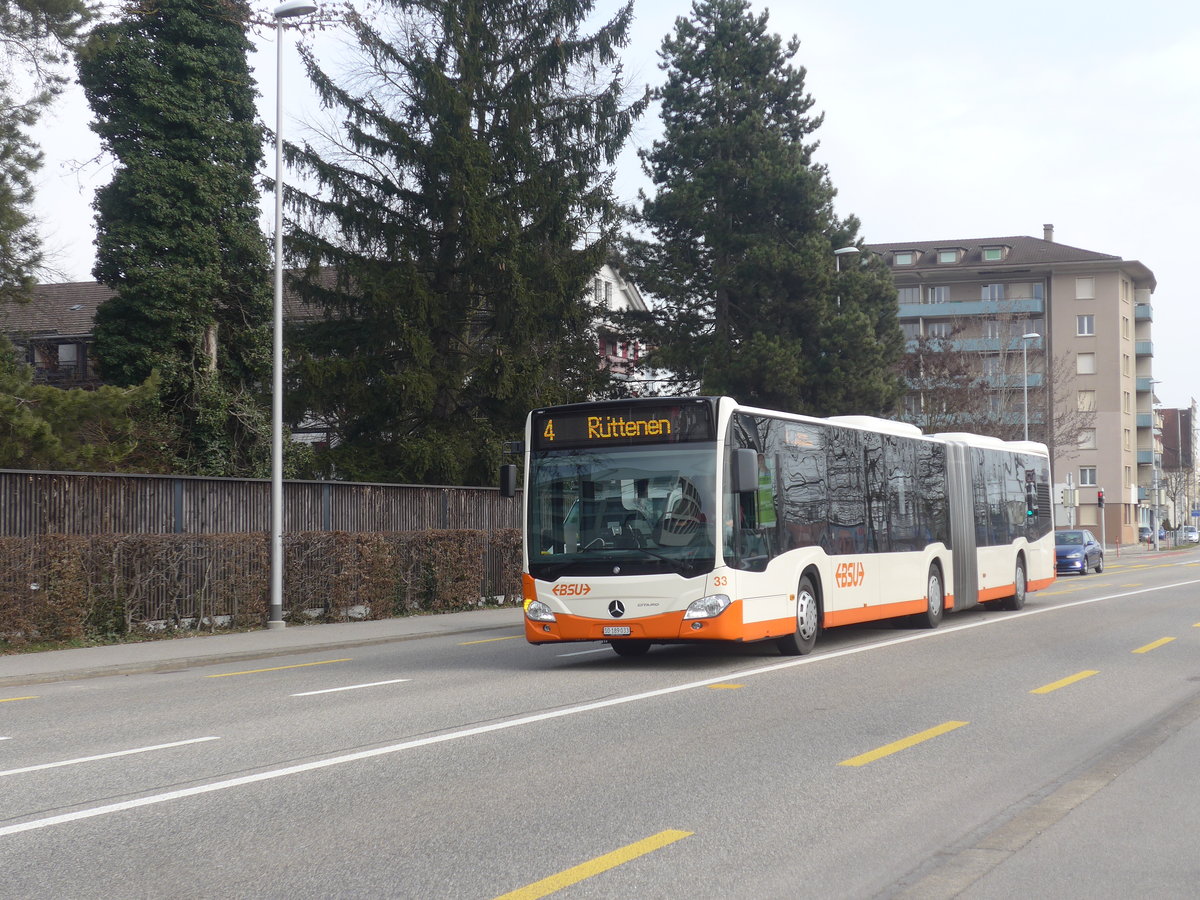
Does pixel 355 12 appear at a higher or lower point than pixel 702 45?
lower

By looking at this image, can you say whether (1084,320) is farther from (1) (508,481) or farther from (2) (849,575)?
(1) (508,481)

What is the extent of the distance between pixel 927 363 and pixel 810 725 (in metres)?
43.9

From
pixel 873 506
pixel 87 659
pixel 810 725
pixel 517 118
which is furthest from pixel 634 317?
pixel 810 725

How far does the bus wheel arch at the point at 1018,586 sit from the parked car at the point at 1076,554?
1936cm

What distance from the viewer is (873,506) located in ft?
59.7

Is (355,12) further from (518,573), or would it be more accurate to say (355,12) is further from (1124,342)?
(1124,342)

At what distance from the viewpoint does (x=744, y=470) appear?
13820mm

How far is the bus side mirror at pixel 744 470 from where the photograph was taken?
13.8 metres

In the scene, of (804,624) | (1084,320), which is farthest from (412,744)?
(1084,320)

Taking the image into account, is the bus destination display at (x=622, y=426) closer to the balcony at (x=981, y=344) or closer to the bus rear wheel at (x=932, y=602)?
the bus rear wheel at (x=932, y=602)

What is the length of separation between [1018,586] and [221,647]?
14.4 meters

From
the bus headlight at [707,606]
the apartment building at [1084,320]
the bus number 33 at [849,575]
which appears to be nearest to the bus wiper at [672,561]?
the bus headlight at [707,606]

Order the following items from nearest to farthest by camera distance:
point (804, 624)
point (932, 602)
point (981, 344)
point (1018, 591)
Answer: point (804, 624) → point (932, 602) → point (1018, 591) → point (981, 344)

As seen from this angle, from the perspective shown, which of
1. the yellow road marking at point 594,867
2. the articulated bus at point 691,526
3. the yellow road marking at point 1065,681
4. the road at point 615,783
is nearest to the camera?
the yellow road marking at point 594,867
